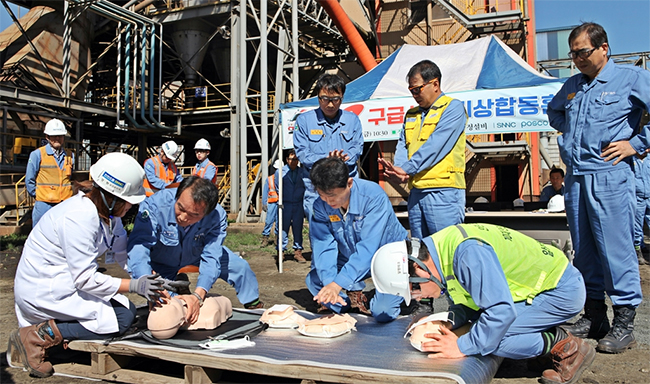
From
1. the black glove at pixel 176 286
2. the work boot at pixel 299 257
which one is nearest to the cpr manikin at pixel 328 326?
the black glove at pixel 176 286

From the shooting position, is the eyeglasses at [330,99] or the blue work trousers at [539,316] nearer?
the blue work trousers at [539,316]

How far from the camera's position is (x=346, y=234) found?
3713 millimetres

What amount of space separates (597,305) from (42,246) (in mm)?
3641

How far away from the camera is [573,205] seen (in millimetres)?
3480

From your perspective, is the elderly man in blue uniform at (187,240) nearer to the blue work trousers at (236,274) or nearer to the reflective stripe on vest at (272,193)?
the blue work trousers at (236,274)

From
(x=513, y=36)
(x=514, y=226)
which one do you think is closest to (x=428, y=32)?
(x=513, y=36)

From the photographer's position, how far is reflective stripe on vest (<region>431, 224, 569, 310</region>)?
7.94 ft

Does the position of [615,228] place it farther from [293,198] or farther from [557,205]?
[293,198]

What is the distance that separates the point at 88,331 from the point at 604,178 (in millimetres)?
3490

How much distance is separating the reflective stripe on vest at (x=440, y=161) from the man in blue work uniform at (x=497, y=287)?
129 cm

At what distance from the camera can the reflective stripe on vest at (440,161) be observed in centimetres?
384

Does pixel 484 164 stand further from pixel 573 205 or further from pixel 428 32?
pixel 573 205

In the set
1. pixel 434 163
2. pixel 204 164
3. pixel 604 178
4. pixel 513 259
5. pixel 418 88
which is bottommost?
pixel 513 259

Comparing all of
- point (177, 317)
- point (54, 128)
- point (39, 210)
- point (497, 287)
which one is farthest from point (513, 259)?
point (54, 128)
